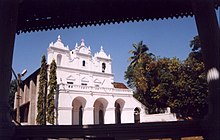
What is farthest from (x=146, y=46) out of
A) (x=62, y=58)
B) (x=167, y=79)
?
(x=62, y=58)

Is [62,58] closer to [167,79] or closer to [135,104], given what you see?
[135,104]

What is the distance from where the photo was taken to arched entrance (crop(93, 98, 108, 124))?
2533 centimetres

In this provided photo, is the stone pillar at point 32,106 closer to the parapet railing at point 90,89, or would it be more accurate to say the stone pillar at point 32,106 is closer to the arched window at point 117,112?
the parapet railing at point 90,89

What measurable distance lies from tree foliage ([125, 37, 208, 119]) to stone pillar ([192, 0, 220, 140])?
19802mm

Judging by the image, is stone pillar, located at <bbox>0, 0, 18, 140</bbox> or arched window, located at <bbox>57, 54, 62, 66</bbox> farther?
arched window, located at <bbox>57, 54, 62, 66</bbox>

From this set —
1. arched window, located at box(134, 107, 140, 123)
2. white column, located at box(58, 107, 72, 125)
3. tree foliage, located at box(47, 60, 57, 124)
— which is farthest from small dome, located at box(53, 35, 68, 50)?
arched window, located at box(134, 107, 140, 123)

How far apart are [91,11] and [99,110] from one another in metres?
24.9

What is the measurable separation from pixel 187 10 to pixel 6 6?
209 cm

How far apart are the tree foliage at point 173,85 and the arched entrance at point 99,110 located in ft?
17.1

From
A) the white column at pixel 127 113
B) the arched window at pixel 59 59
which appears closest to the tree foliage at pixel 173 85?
the white column at pixel 127 113

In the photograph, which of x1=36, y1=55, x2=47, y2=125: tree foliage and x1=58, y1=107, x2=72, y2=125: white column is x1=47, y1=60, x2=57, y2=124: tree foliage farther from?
x1=58, y1=107, x2=72, y2=125: white column

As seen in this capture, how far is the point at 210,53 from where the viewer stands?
197 cm

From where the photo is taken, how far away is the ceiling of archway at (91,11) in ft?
8.30

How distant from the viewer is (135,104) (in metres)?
26.5
